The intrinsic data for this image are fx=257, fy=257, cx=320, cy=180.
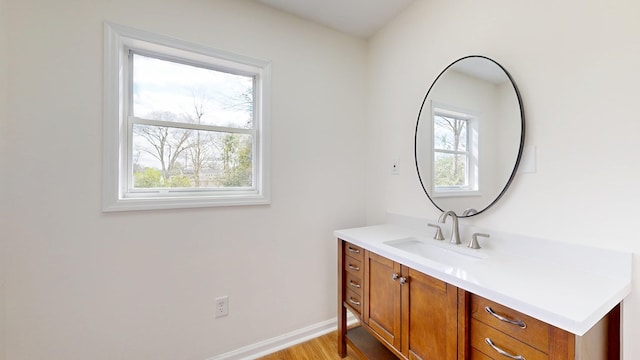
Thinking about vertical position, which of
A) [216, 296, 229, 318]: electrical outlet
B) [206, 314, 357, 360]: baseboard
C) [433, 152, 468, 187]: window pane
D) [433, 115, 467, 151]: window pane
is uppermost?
[433, 115, 467, 151]: window pane

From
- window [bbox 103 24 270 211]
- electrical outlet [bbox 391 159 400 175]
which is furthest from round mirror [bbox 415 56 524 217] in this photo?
window [bbox 103 24 270 211]

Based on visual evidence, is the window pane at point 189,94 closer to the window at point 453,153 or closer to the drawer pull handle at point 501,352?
the window at point 453,153

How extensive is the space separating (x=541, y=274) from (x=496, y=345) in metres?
0.34

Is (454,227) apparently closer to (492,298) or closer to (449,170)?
(449,170)

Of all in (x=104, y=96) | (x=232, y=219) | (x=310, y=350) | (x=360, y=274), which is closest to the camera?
(x=104, y=96)

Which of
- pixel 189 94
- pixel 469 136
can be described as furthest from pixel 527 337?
pixel 189 94

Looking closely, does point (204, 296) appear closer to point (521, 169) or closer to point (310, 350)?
point (310, 350)

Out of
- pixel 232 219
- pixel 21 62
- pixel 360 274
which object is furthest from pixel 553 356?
pixel 21 62

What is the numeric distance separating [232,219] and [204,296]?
0.51m

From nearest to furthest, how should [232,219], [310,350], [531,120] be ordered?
[531,120], [232,219], [310,350]

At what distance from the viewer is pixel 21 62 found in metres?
1.24

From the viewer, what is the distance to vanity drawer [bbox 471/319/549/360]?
0.82 meters

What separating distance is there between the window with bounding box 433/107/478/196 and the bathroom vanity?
29 cm

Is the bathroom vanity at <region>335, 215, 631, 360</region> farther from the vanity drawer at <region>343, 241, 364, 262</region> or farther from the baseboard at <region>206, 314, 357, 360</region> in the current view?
the baseboard at <region>206, 314, 357, 360</region>
